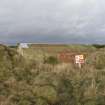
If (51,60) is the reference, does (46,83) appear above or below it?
below

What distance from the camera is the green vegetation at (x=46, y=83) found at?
1881 centimetres

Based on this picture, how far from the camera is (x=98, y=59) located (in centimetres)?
2814

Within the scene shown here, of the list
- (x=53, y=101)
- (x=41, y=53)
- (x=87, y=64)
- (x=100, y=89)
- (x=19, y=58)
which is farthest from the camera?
(x=41, y=53)

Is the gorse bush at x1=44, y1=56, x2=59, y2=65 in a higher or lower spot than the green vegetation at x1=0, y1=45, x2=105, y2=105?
higher

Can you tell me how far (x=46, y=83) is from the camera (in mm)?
20312

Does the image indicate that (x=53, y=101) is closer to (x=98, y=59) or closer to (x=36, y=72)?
(x=36, y=72)

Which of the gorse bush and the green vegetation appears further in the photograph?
the gorse bush

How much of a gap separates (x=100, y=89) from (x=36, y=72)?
523 cm

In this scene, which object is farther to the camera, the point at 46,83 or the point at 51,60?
the point at 51,60

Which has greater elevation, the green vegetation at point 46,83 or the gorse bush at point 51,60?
the gorse bush at point 51,60

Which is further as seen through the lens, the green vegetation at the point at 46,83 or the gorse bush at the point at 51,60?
the gorse bush at the point at 51,60

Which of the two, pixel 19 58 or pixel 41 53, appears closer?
pixel 19 58

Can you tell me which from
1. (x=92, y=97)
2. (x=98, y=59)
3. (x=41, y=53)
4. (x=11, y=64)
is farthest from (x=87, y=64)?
(x=92, y=97)

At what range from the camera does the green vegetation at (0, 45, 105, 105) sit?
61.7ft
